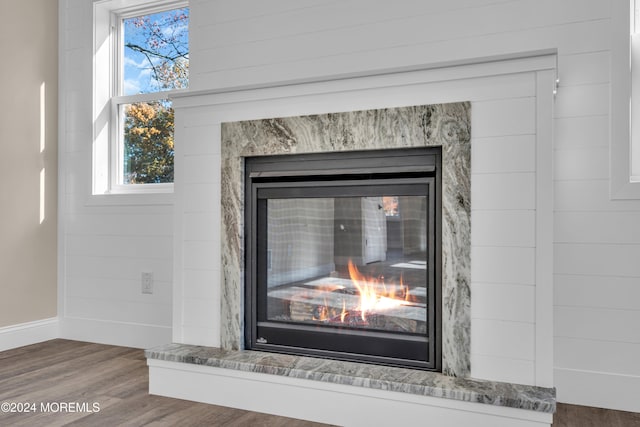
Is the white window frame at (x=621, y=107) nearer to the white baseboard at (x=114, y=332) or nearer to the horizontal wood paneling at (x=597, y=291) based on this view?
the horizontal wood paneling at (x=597, y=291)

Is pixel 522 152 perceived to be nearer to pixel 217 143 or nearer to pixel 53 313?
pixel 217 143

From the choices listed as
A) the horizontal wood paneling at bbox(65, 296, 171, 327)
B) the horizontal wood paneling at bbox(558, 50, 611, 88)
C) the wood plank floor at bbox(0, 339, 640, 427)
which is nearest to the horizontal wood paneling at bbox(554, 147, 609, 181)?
the horizontal wood paneling at bbox(558, 50, 611, 88)

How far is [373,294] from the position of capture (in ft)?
7.06

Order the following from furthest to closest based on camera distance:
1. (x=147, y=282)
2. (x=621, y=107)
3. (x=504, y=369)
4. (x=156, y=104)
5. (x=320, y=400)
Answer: (x=156, y=104), (x=147, y=282), (x=621, y=107), (x=320, y=400), (x=504, y=369)

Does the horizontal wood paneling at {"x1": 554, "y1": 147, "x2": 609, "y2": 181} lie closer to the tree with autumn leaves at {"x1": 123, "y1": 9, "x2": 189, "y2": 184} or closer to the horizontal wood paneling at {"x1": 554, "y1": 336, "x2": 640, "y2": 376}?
the horizontal wood paneling at {"x1": 554, "y1": 336, "x2": 640, "y2": 376}

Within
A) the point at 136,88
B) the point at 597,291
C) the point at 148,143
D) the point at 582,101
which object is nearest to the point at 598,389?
the point at 597,291

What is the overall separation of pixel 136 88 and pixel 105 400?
6.43 feet

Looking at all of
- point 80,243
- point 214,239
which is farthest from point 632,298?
point 80,243

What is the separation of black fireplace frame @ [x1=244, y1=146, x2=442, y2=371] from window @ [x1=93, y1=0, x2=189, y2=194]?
3.39 ft

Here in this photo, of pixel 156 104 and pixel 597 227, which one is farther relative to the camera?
pixel 156 104

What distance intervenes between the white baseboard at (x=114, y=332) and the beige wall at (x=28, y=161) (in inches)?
6.3

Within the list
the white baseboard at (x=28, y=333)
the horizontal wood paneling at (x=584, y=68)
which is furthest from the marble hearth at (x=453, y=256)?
the white baseboard at (x=28, y=333)

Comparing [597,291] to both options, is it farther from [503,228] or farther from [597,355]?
[503,228]

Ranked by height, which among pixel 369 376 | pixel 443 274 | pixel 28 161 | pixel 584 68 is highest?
pixel 584 68
